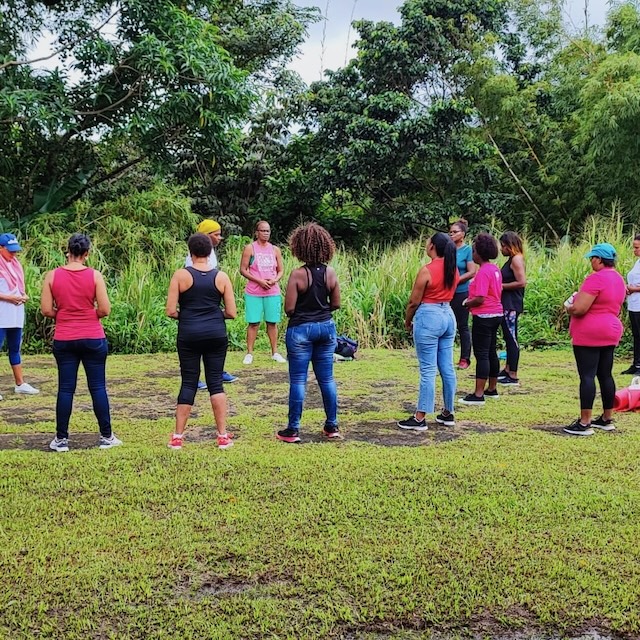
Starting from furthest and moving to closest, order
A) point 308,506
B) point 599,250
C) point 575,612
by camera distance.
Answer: point 599,250 < point 308,506 < point 575,612

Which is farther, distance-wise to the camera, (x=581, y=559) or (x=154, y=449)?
(x=154, y=449)

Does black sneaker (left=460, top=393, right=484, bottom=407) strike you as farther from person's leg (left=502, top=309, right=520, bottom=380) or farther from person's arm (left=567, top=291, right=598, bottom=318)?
person's arm (left=567, top=291, right=598, bottom=318)

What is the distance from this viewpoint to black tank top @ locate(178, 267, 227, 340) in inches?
164

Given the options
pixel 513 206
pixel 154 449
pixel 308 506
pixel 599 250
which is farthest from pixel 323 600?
pixel 513 206

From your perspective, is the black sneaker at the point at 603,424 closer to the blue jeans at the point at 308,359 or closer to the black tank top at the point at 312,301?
the blue jeans at the point at 308,359

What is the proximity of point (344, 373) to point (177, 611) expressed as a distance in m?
5.06

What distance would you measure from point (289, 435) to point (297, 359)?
0.57 metres

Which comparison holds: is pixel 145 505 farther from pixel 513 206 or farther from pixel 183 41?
pixel 513 206

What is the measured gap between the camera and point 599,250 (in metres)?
4.64

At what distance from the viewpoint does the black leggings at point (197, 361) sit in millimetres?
4207

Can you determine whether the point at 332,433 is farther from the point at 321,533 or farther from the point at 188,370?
the point at 321,533

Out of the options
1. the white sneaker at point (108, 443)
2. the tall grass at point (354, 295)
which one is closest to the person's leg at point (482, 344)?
the white sneaker at point (108, 443)

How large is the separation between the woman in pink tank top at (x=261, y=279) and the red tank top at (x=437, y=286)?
303 centimetres

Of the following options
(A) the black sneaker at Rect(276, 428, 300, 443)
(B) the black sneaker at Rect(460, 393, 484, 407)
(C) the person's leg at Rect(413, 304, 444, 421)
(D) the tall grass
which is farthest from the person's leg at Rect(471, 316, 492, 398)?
(D) the tall grass
